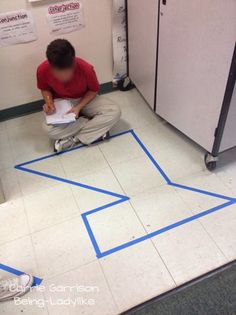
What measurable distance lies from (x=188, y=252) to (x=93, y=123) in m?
1.03

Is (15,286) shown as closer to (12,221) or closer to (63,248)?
(63,248)

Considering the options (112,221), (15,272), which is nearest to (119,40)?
(112,221)

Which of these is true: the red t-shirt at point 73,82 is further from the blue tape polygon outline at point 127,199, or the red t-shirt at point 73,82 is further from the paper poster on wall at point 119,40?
the paper poster on wall at point 119,40

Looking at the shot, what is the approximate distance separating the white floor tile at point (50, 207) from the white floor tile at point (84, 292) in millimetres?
320

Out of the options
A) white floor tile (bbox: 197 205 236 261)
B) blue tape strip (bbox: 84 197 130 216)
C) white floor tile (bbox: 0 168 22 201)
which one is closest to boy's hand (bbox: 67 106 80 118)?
white floor tile (bbox: 0 168 22 201)

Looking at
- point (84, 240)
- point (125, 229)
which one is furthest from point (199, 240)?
point (84, 240)

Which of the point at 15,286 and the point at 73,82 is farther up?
the point at 73,82

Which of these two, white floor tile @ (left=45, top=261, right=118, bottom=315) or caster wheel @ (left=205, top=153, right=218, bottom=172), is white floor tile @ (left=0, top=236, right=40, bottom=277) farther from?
caster wheel @ (left=205, top=153, right=218, bottom=172)

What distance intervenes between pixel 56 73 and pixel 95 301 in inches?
48.8

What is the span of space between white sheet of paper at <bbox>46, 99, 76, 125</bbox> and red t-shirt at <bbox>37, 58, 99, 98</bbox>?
6 cm

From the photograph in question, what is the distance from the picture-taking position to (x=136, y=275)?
145cm

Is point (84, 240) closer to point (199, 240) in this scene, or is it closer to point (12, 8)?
point (199, 240)

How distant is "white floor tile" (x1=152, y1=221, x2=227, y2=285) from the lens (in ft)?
4.77

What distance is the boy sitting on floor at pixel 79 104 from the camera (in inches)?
76.5
